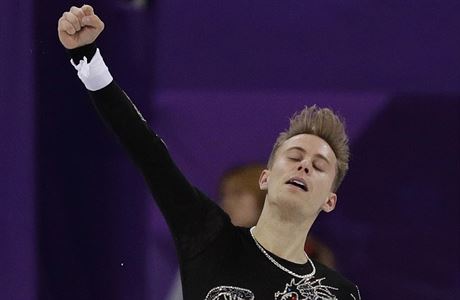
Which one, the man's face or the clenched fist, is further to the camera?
the man's face

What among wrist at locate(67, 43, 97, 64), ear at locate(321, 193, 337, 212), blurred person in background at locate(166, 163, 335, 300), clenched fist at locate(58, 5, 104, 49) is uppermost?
clenched fist at locate(58, 5, 104, 49)

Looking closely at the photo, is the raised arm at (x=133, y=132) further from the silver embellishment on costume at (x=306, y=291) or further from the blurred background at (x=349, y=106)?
the blurred background at (x=349, y=106)

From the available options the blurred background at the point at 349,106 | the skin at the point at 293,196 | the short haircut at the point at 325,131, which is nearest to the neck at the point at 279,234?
the skin at the point at 293,196

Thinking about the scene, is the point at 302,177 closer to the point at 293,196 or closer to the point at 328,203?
the point at 293,196

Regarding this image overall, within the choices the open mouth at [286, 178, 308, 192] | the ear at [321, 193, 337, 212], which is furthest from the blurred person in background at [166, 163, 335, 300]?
the open mouth at [286, 178, 308, 192]

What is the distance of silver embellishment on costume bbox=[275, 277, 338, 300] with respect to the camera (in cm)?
254

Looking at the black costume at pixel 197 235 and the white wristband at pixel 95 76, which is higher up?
the white wristband at pixel 95 76

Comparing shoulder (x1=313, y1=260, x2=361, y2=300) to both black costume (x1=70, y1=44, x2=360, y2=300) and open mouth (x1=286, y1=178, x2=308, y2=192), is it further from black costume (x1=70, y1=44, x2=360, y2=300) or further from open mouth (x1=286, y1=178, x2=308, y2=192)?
open mouth (x1=286, y1=178, x2=308, y2=192)

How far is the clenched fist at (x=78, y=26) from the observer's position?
2331 mm

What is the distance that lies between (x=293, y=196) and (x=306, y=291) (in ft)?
0.88

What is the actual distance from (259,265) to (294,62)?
1.94 meters

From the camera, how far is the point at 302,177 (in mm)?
2652

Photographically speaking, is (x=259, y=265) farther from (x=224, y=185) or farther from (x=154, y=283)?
(x=154, y=283)

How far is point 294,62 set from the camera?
4328 mm
